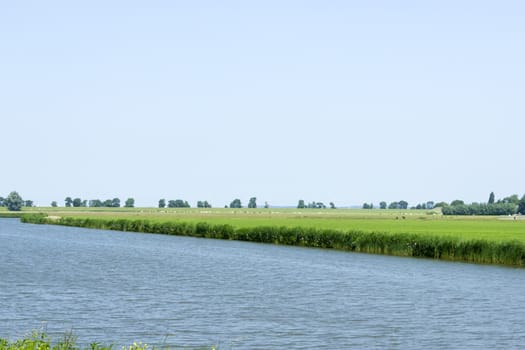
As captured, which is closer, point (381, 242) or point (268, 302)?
point (268, 302)

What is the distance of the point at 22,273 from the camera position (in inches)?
2121

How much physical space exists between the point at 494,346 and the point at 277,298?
48.3ft

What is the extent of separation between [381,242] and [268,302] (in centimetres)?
3445

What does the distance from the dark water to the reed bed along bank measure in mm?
2364

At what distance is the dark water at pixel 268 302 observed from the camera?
3116cm

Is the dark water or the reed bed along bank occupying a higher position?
the reed bed along bank

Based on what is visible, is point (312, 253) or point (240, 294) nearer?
point (240, 294)

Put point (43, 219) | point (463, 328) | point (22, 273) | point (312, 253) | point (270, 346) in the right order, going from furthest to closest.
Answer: point (43, 219) → point (312, 253) → point (22, 273) → point (463, 328) → point (270, 346)

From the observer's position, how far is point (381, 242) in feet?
241

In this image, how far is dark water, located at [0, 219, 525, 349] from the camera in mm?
31156

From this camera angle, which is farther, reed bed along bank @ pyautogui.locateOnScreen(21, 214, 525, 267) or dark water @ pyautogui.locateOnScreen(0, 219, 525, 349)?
reed bed along bank @ pyautogui.locateOnScreen(21, 214, 525, 267)

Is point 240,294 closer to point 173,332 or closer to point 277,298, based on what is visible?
point 277,298

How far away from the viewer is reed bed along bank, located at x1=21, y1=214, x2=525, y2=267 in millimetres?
60938

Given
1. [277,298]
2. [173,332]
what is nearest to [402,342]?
[173,332]
